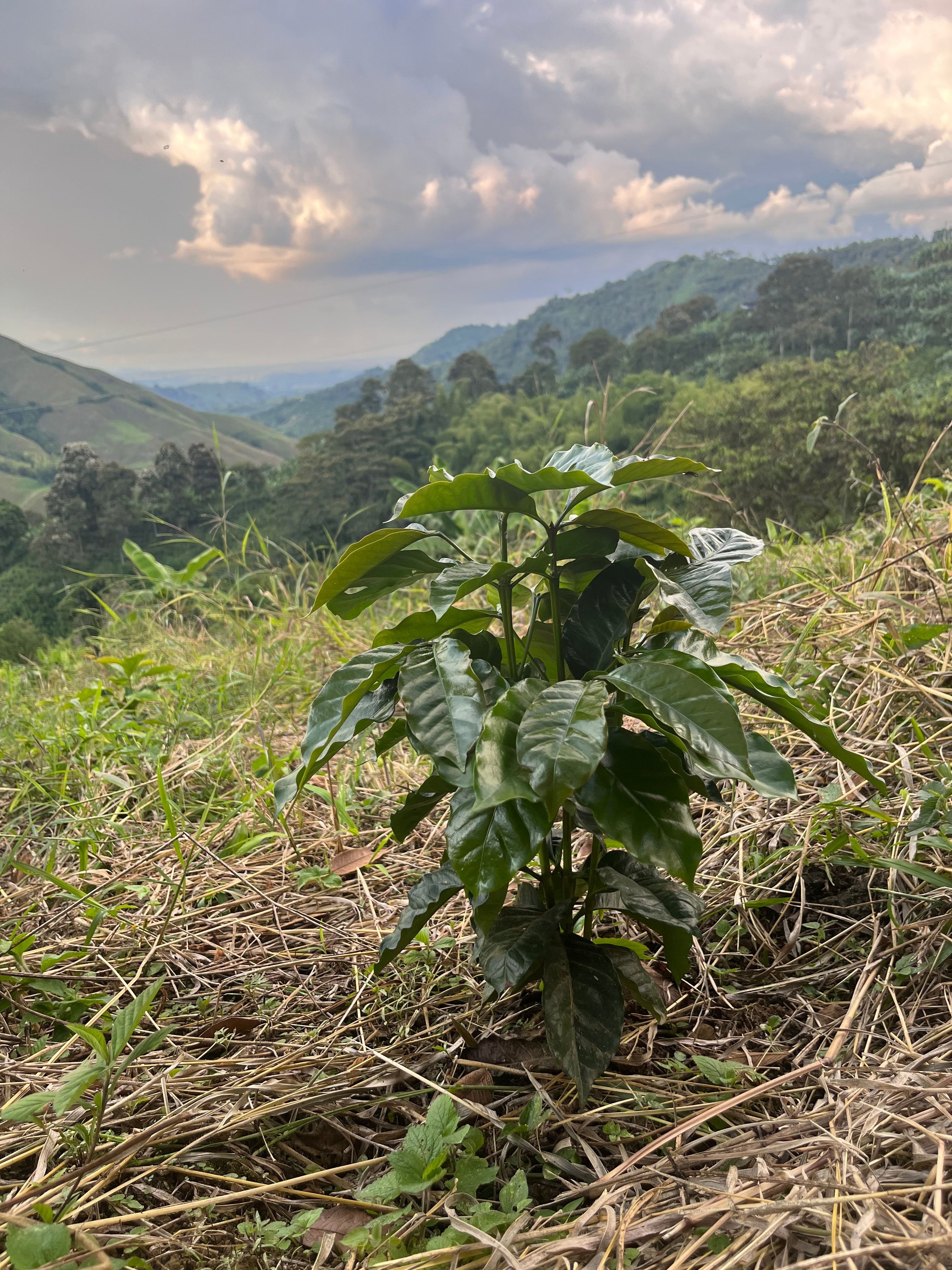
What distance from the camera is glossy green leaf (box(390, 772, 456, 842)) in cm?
64

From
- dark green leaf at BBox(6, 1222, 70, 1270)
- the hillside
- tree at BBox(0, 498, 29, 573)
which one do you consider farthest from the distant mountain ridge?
dark green leaf at BBox(6, 1222, 70, 1270)

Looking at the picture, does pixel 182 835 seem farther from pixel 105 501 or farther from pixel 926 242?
pixel 926 242

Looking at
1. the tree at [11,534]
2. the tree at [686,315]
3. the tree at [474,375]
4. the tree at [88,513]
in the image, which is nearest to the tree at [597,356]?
the tree at [686,315]

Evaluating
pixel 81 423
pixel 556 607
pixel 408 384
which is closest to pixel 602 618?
pixel 556 607

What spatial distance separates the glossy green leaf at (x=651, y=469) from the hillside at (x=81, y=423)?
14.3 feet

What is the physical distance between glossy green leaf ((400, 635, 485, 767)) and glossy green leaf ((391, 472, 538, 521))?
0.10m

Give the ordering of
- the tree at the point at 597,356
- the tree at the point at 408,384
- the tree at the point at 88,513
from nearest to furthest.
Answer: the tree at the point at 88,513
the tree at the point at 597,356
the tree at the point at 408,384

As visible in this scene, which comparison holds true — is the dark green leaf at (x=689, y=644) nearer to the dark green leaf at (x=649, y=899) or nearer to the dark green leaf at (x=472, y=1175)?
the dark green leaf at (x=649, y=899)

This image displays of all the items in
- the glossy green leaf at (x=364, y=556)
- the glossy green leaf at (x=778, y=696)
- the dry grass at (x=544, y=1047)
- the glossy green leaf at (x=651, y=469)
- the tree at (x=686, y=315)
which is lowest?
the dry grass at (x=544, y=1047)

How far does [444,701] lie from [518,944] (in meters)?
0.22

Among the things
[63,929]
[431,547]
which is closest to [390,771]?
[63,929]

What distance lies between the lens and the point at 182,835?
1.16 meters

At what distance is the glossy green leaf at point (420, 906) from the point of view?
0.63m

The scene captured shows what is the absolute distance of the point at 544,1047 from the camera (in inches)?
27.4
